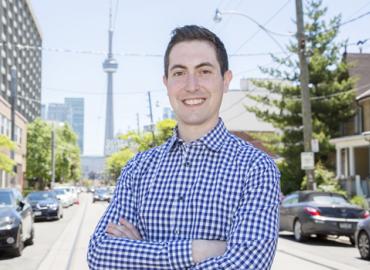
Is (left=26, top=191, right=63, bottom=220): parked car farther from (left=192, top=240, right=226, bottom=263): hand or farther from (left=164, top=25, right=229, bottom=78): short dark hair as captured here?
(left=192, top=240, right=226, bottom=263): hand

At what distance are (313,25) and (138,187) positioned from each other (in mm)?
36146

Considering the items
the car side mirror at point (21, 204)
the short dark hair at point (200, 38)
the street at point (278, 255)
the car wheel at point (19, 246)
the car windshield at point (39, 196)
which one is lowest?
the street at point (278, 255)

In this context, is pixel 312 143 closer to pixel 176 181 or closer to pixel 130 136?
pixel 176 181

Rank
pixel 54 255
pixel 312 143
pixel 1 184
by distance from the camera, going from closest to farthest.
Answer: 1. pixel 54 255
2. pixel 312 143
3. pixel 1 184

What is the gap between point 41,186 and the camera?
8406 cm

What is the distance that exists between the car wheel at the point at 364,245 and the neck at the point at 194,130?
35.0 feet

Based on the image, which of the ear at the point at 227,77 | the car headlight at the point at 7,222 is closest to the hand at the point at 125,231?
the ear at the point at 227,77

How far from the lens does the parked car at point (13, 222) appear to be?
488 inches

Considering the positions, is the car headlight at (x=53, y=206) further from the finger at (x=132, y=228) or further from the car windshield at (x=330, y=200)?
the finger at (x=132, y=228)

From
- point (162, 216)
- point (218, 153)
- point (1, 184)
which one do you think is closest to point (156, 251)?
point (162, 216)

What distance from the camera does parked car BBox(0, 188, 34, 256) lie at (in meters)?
12.4

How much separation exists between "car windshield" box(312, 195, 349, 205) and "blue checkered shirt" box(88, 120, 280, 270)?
14.5 meters

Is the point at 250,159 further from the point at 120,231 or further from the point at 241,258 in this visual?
the point at 120,231

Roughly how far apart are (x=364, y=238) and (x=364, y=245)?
16 cm
